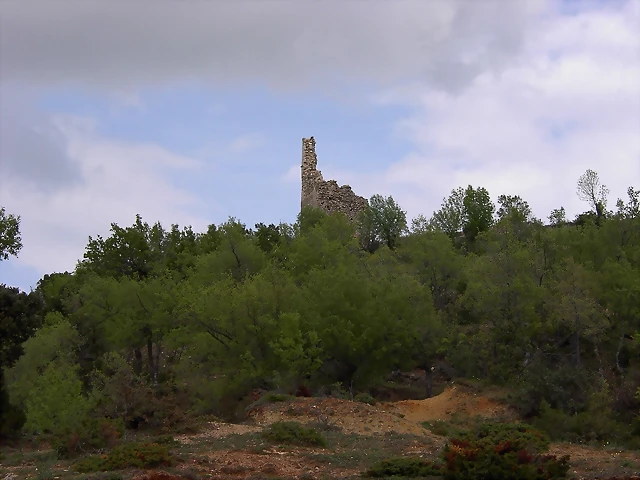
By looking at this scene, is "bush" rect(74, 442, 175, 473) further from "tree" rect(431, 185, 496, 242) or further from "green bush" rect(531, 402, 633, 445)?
"tree" rect(431, 185, 496, 242)

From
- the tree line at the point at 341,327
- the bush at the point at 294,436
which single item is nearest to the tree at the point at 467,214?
the tree line at the point at 341,327

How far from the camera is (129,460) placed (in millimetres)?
19219

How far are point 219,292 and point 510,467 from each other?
65.9 ft

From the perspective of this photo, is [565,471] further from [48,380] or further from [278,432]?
[48,380]

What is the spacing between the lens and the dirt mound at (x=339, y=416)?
2822 cm

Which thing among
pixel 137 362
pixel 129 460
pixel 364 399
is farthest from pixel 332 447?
pixel 137 362

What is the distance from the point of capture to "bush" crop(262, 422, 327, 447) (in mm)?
23188

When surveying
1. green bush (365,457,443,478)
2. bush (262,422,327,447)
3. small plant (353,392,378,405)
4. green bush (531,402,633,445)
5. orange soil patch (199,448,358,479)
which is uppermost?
small plant (353,392,378,405)

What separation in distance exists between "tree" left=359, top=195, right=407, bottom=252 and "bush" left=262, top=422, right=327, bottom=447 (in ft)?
119

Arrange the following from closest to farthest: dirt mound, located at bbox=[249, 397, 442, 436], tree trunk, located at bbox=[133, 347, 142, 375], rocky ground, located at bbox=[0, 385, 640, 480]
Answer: rocky ground, located at bbox=[0, 385, 640, 480] → dirt mound, located at bbox=[249, 397, 442, 436] → tree trunk, located at bbox=[133, 347, 142, 375]

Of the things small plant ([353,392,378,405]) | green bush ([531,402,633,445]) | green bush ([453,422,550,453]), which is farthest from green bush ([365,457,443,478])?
small plant ([353,392,378,405])

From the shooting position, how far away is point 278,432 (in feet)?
77.8

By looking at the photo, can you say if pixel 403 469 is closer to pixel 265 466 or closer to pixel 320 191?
pixel 265 466

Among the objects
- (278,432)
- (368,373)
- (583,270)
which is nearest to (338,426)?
(278,432)
